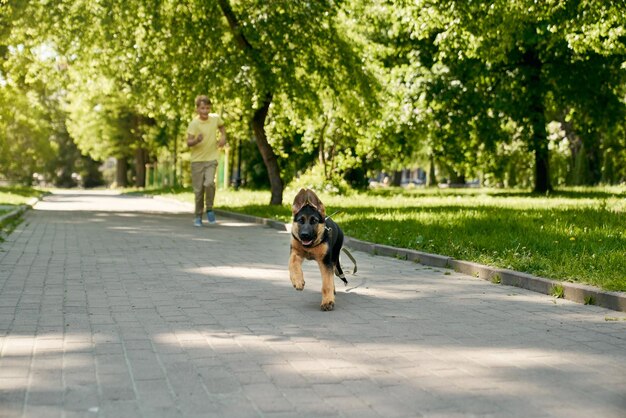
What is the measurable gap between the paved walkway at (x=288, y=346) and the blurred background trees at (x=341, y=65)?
11.9 m

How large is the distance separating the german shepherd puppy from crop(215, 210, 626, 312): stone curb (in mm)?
2384

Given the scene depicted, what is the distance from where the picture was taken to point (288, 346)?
18.6ft

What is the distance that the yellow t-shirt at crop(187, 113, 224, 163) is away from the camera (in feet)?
55.0

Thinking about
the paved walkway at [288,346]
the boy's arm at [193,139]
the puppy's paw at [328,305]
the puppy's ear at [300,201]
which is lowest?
the paved walkway at [288,346]

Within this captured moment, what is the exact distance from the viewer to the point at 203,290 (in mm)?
8312

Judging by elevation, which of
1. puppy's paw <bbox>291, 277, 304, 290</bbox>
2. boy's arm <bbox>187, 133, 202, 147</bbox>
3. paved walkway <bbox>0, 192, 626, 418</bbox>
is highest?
boy's arm <bbox>187, 133, 202, 147</bbox>

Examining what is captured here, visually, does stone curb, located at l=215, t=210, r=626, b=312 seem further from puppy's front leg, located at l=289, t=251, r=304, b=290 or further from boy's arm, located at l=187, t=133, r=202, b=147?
boy's arm, located at l=187, t=133, r=202, b=147

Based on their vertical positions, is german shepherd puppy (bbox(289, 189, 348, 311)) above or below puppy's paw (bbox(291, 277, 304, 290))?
above

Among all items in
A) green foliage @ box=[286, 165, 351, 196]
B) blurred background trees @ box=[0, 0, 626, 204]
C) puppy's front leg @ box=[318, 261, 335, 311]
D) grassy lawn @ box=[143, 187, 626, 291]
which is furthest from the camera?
green foliage @ box=[286, 165, 351, 196]

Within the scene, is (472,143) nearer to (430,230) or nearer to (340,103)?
(340,103)

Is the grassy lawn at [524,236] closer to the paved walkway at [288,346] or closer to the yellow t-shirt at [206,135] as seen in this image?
the paved walkway at [288,346]

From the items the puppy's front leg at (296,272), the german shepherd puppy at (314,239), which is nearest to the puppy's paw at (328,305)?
the german shepherd puppy at (314,239)

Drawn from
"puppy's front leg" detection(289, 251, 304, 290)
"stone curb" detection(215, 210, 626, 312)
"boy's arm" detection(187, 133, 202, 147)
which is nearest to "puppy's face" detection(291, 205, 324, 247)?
"puppy's front leg" detection(289, 251, 304, 290)

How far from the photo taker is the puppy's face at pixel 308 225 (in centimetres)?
669
